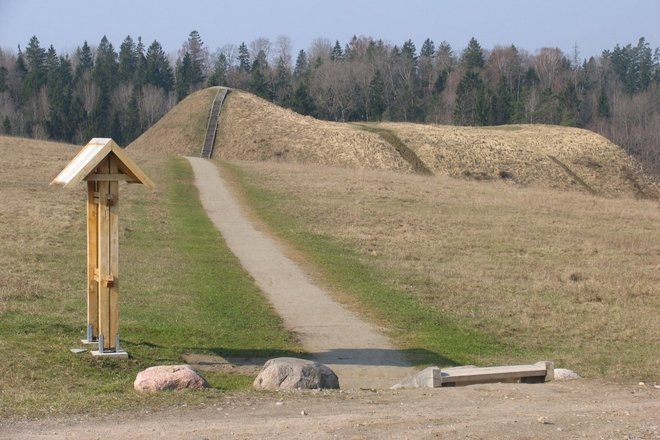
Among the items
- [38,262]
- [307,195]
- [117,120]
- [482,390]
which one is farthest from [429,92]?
[482,390]

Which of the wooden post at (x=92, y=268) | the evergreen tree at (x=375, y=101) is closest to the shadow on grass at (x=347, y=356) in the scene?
the wooden post at (x=92, y=268)

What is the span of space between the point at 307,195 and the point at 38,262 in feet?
62.3

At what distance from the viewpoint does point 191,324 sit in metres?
13.7

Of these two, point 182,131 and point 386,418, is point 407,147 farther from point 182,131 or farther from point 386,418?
point 386,418

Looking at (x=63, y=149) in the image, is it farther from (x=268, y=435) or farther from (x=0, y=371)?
(x=268, y=435)

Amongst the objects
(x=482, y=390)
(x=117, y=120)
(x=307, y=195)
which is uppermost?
(x=117, y=120)

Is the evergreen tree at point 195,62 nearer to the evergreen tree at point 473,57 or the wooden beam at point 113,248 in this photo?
the evergreen tree at point 473,57

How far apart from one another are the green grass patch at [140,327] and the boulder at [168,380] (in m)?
0.17

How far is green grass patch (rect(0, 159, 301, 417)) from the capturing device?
29.6 ft

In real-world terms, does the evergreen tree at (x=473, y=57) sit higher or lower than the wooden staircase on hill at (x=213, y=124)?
higher

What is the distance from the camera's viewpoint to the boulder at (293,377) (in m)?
9.36

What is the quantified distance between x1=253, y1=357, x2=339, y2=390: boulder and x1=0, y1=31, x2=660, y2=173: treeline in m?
85.0

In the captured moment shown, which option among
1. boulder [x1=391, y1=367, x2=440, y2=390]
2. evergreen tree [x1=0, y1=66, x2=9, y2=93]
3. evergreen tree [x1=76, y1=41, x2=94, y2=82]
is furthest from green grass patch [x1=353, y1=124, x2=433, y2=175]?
evergreen tree [x1=76, y1=41, x2=94, y2=82]

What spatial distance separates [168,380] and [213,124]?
6753 cm
